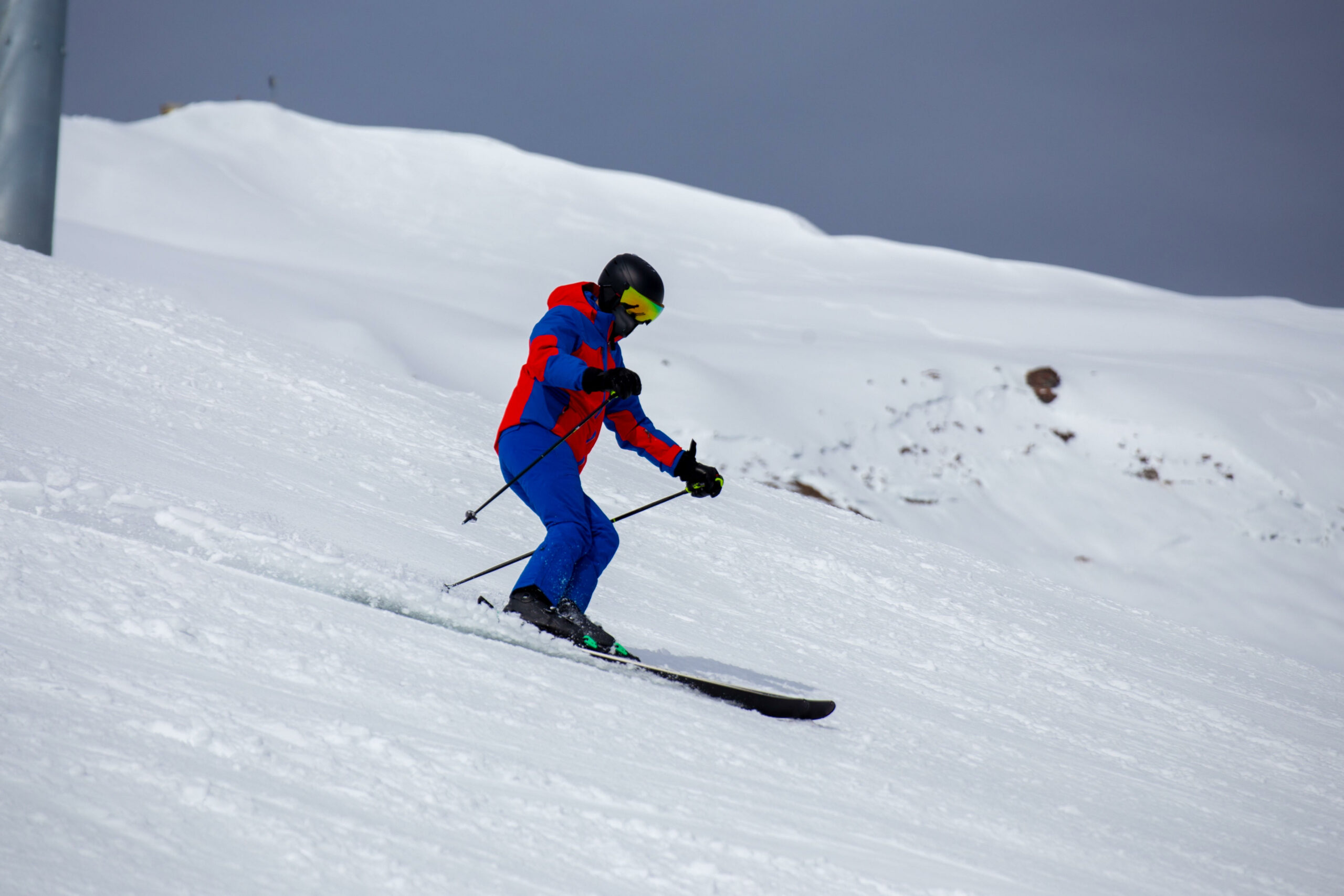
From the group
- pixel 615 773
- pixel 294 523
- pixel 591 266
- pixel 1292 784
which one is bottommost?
pixel 1292 784

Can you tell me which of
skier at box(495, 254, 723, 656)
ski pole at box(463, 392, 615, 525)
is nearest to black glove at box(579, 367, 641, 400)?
skier at box(495, 254, 723, 656)

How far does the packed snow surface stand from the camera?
1998 mm

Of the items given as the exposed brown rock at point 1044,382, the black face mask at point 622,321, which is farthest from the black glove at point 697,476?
the exposed brown rock at point 1044,382

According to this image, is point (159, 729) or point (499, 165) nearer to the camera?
point (159, 729)

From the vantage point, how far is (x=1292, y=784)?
4594mm

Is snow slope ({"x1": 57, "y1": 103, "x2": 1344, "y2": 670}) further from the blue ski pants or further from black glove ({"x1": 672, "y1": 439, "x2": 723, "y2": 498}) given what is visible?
the blue ski pants

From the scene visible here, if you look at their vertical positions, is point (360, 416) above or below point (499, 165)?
below

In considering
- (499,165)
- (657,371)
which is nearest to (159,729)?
(657,371)

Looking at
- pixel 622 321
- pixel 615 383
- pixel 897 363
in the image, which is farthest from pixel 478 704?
pixel 897 363

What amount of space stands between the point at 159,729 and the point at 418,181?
29533 millimetres

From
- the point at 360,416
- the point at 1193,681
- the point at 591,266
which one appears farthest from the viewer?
the point at 591,266

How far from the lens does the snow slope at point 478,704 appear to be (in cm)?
190

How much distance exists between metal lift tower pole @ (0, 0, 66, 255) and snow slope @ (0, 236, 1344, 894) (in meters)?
4.09

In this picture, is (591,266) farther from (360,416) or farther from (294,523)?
(294,523)
